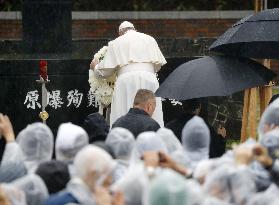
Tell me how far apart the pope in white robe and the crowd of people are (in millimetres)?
4756

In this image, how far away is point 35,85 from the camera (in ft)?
44.5

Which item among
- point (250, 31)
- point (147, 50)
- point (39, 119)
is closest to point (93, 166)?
point (250, 31)

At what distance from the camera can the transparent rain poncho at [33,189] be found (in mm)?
6266

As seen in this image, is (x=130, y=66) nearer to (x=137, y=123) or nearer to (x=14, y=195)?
(x=137, y=123)

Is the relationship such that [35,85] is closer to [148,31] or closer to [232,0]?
[148,31]

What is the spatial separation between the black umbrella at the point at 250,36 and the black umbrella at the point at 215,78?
0.18m

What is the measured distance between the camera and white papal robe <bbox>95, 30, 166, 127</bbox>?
12.3 m

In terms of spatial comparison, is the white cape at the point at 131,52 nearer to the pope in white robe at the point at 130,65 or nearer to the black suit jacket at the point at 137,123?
the pope in white robe at the point at 130,65

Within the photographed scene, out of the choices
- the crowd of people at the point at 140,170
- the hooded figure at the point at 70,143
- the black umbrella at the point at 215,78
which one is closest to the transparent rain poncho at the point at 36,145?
the crowd of people at the point at 140,170

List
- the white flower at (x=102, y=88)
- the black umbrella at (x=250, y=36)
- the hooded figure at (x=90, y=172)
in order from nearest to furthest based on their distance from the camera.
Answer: the hooded figure at (x=90, y=172) → the black umbrella at (x=250, y=36) → the white flower at (x=102, y=88)

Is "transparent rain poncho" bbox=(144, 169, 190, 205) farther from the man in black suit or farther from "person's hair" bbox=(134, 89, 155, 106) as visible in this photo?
"person's hair" bbox=(134, 89, 155, 106)

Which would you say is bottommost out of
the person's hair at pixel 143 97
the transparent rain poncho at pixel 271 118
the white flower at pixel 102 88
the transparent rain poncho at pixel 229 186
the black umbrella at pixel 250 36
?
the white flower at pixel 102 88

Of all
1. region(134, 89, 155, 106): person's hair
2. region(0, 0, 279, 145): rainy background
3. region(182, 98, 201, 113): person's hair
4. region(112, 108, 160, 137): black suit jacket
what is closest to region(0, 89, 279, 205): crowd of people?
region(112, 108, 160, 137): black suit jacket

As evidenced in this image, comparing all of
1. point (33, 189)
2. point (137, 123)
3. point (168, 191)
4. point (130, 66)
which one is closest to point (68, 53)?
point (130, 66)
